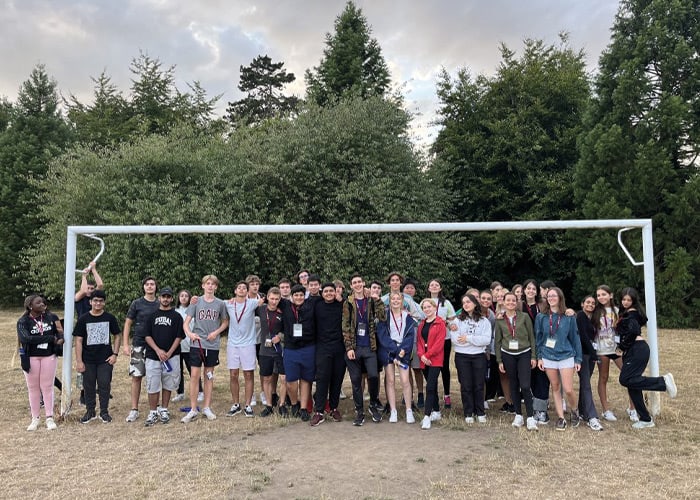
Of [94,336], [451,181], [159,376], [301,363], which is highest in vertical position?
[451,181]

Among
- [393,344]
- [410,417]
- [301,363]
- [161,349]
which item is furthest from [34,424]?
[410,417]

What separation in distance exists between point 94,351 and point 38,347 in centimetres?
62

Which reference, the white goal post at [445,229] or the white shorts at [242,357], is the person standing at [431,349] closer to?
the white goal post at [445,229]

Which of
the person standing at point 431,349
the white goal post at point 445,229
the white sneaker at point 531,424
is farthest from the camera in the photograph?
the white goal post at point 445,229

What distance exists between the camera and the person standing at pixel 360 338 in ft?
21.7

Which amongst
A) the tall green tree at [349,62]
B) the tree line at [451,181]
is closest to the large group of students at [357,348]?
the tree line at [451,181]

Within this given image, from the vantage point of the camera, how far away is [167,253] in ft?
46.1

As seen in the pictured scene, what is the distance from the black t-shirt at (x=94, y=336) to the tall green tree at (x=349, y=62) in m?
18.5

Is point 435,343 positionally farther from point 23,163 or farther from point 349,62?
point 23,163

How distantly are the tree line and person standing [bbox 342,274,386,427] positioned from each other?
25.4 feet

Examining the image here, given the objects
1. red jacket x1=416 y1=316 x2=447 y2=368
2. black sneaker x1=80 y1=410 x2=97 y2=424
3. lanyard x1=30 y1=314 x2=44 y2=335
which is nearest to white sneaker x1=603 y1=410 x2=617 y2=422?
Result: red jacket x1=416 y1=316 x2=447 y2=368

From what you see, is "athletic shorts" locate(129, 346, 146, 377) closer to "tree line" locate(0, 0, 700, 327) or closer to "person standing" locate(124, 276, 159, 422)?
"person standing" locate(124, 276, 159, 422)

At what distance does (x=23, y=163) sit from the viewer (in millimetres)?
24953

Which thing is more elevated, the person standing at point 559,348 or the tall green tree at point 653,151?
the tall green tree at point 653,151
